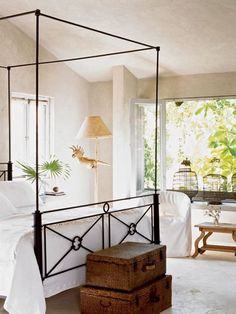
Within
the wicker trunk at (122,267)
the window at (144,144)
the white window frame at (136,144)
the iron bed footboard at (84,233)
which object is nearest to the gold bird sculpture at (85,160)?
the white window frame at (136,144)

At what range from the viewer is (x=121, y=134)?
7559 mm

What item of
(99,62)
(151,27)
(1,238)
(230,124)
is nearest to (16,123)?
(99,62)

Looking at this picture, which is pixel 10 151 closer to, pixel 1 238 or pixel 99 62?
pixel 99 62

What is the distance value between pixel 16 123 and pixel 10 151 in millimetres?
576

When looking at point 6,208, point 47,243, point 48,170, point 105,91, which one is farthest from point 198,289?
point 105,91

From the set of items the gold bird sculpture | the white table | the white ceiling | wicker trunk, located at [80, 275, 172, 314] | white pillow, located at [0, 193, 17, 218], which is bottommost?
wicker trunk, located at [80, 275, 172, 314]

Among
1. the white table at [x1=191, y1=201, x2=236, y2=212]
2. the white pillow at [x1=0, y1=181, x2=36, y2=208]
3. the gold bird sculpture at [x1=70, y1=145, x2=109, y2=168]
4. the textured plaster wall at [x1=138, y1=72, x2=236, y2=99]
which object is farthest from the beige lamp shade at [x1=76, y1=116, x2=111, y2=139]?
the white table at [x1=191, y1=201, x2=236, y2=212]

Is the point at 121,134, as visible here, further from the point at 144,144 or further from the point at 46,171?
the point at 46,171

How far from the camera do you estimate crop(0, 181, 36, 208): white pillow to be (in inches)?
216

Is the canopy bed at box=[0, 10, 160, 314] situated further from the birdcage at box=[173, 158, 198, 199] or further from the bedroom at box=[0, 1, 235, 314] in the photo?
the birdcage at box=[173, 158, 198, 199]

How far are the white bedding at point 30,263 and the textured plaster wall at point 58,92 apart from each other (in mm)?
2317

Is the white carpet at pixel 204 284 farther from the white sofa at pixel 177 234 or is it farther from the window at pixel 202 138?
the window at pixel 202 138

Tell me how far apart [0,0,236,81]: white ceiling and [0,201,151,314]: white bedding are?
2.49m

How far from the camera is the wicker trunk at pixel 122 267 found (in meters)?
3.99
